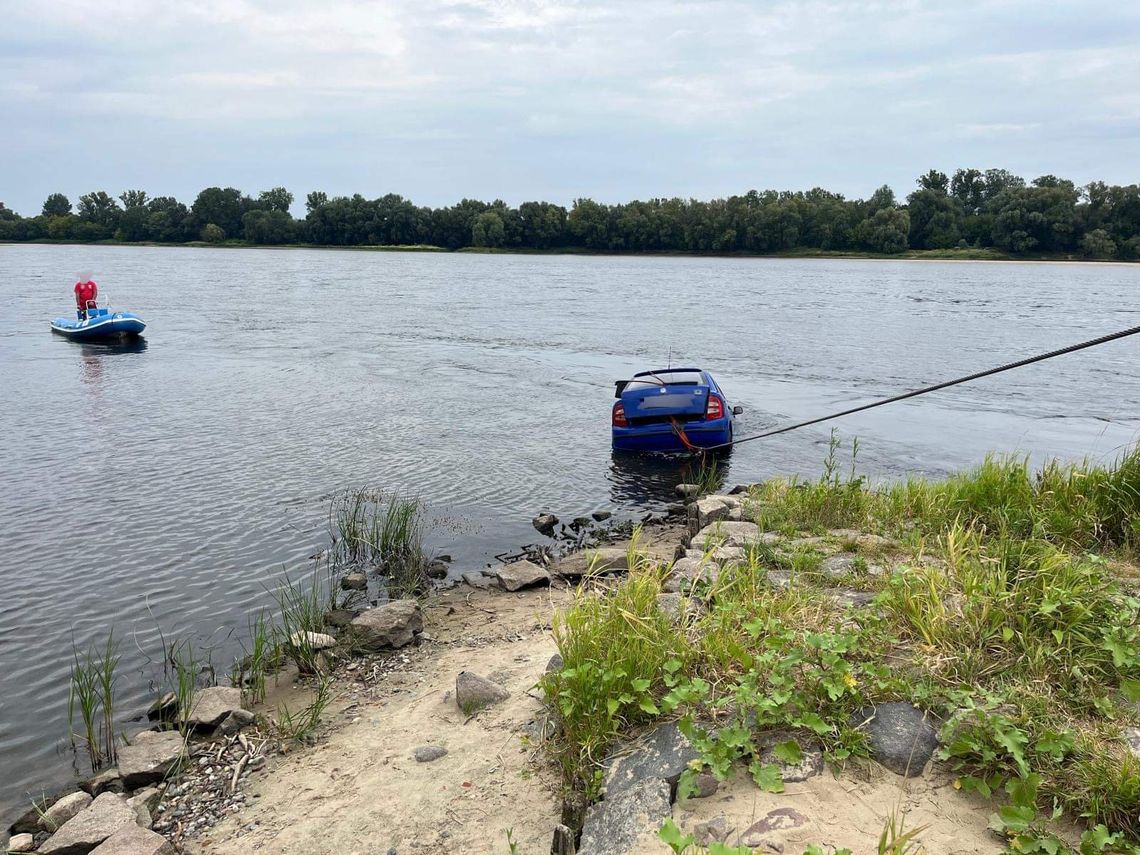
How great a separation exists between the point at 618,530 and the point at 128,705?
6.63 meters

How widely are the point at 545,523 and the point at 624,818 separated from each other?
788 centimetres

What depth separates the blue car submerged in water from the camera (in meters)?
15.6

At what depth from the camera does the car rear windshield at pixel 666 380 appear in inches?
631

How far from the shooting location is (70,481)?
46.4 ft

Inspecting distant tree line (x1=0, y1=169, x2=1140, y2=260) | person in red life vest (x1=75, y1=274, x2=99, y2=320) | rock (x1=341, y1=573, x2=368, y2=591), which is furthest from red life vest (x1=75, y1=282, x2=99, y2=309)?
distant tree line (x1=0, y1=169, x2=1140, y2=260)

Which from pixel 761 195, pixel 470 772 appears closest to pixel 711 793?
pixel 470 772

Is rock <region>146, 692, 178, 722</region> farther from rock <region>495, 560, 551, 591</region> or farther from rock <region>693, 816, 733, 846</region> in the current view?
rock <region>693, 816, 733, 846</region>

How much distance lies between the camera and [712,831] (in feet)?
12.8

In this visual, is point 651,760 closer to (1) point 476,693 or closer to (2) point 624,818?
(2) point 624,818

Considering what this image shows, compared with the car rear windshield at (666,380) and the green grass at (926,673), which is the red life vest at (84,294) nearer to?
the car rear windshield at (666,380)

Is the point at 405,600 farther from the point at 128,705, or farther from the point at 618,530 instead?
the point at 618,530

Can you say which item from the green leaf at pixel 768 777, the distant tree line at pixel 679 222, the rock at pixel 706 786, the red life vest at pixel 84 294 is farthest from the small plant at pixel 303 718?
the distant tree line at pixel 679 222

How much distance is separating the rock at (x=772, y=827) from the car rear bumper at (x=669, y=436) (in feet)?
38.6

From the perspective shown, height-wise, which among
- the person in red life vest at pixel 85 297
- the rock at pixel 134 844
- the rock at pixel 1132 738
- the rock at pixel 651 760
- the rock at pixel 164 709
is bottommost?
the rock at pixel 164 709
